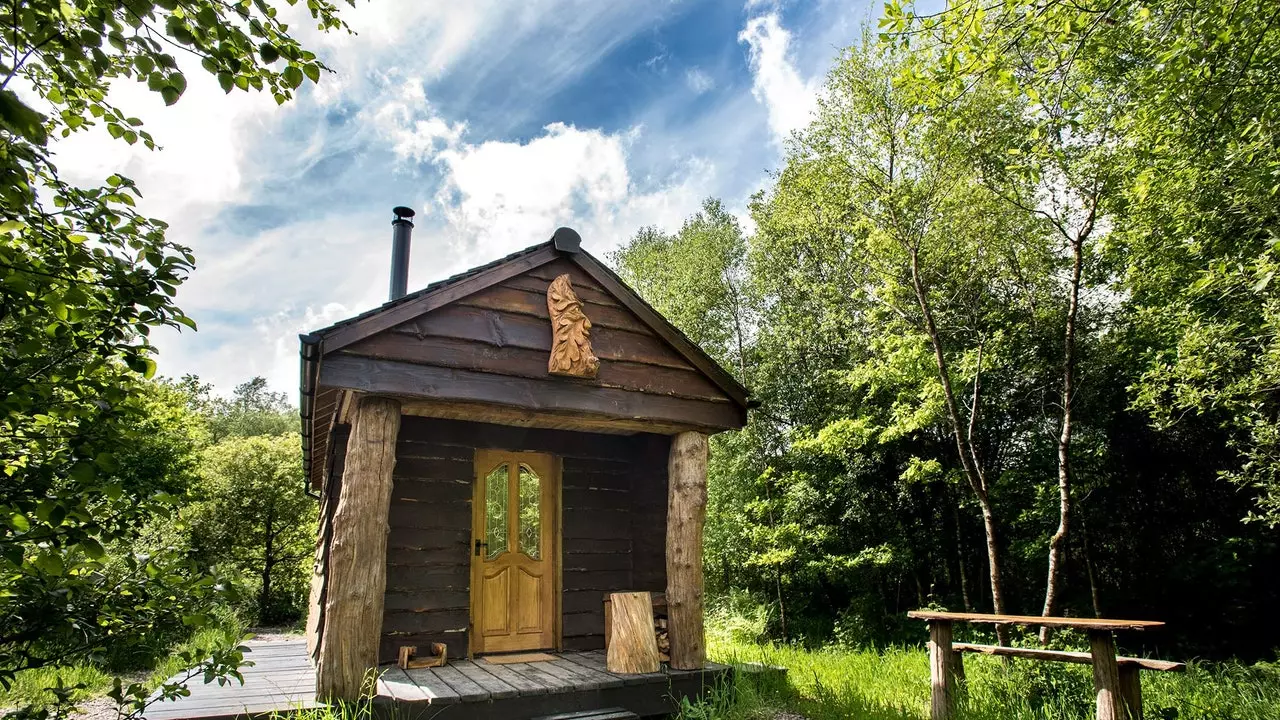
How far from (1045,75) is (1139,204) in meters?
5.39

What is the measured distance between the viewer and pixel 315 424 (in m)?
7.55

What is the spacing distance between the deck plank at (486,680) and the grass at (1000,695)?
5.04 feet

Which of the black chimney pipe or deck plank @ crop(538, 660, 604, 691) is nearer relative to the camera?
deck plank @ crop(538, 660, 604, 691)

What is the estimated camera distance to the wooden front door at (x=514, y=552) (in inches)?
291

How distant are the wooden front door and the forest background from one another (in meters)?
2.83

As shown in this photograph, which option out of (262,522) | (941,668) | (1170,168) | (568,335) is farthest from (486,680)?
(262,522)

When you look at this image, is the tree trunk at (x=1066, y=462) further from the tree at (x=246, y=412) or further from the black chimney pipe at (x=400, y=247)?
the tree at (x=246, y=412)

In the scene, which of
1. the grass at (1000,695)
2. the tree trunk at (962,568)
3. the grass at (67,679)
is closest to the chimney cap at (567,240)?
the grass at (1000,695)

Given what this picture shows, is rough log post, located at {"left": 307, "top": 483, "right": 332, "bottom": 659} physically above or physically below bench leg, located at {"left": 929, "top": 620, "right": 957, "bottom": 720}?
above

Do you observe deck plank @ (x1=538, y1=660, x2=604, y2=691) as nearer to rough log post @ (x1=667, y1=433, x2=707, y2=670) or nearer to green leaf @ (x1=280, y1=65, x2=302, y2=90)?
rough log post @ (x1=667, y1=433, x2=707, y2=670)

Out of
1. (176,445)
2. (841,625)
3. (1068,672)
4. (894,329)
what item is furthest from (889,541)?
(176,445)

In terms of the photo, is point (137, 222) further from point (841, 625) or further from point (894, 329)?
point (841, 625)

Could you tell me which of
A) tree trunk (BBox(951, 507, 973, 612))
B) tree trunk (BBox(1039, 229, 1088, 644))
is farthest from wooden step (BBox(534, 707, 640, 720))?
tree trunk (BBox(951, 507, 973, 612))

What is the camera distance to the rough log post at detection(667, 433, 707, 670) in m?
6.55
